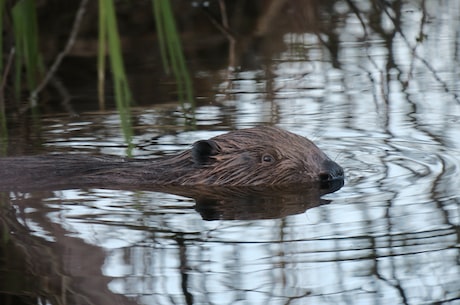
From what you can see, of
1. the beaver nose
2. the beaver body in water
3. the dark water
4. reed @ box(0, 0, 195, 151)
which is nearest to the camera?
reed @ box(0, 0, 195, 151)

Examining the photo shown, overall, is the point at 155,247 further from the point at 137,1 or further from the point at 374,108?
the point at 137,1

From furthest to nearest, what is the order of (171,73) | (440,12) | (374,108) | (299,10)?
(440,12) → (299,10) → (171,73) → (374,108)

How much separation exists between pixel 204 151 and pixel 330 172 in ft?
1.86

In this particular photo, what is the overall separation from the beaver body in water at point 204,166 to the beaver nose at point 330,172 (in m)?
0.07

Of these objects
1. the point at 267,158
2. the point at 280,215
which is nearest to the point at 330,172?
the point at 267,158

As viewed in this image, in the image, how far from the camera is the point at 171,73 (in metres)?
7.10

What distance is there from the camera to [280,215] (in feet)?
13.7

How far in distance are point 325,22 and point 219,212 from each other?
4.43 metres

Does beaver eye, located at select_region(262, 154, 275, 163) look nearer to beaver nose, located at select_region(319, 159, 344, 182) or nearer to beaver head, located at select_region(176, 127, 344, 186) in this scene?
beaver head, located at select_region(176, 127, 344, 186)

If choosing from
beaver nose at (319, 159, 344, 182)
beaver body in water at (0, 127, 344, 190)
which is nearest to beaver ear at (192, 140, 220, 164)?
beaver body in water at (0, 127, 344, 190)

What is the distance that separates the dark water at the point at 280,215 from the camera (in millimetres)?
3289

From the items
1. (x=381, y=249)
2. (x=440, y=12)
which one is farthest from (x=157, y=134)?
(x=440, y=12)

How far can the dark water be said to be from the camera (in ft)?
10.8

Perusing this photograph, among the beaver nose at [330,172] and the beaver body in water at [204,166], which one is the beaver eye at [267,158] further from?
the beaver nose at [330,172]
